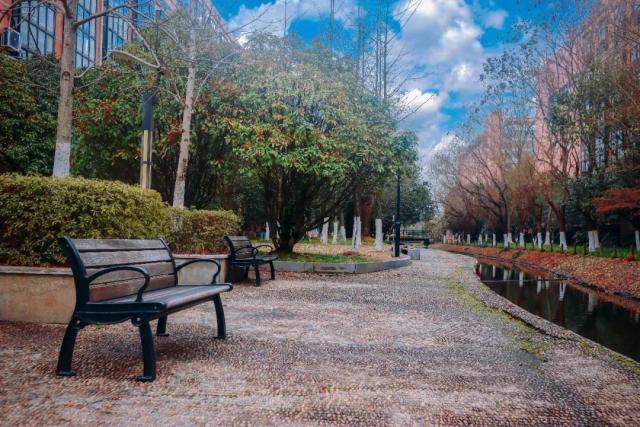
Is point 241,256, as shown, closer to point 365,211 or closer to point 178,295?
point 178,295

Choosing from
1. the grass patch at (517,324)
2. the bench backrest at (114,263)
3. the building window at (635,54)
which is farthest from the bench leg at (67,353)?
the building window at (635,54)

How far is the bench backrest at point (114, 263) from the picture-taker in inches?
149

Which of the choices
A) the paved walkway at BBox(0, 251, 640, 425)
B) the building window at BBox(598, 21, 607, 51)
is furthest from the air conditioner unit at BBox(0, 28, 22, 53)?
the building window at BBox(598, 21, 607, 51)

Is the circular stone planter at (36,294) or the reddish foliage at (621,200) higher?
A: the reddish foliage at (621,200)

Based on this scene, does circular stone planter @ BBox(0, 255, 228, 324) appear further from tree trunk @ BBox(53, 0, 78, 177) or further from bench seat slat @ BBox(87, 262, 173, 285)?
tree trunk @ BBox(53, 0, 78, 177)

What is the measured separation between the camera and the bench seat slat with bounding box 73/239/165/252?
3.96 metres

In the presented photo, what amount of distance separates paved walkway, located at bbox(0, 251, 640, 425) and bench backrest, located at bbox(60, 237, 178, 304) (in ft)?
2.01

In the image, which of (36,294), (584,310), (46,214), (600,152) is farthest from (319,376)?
(600,152)

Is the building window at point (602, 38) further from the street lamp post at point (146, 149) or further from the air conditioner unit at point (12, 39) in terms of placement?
the air conditioner unit at point (12, 39)

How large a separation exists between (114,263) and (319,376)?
1.96 meters

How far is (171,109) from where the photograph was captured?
1678cm

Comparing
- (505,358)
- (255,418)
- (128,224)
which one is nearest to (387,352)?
(505,358)

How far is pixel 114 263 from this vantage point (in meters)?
→ 4.23

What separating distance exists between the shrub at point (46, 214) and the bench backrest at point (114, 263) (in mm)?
1601
